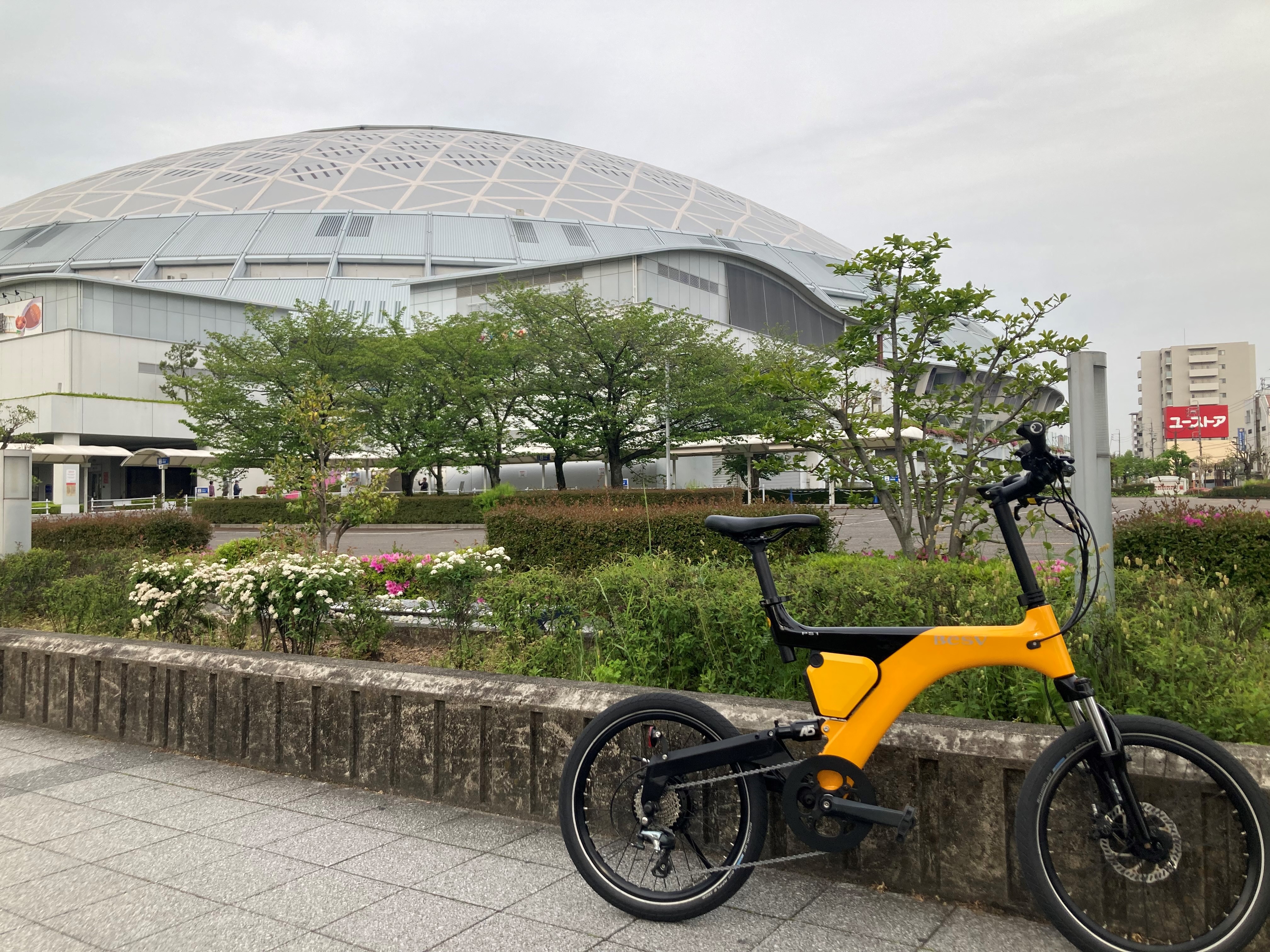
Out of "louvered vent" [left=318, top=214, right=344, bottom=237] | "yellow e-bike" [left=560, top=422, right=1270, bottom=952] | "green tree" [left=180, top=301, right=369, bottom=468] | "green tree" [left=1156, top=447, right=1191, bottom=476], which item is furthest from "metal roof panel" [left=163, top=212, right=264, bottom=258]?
"green tree" [left=1156, top=447, right=1191, bottom=476]

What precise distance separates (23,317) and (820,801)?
208 ft

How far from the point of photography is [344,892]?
3.04m

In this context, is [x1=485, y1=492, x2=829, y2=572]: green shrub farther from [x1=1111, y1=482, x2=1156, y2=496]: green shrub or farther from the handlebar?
[x1=1111, y1=482, x2=1156, y2=496]: green shrub

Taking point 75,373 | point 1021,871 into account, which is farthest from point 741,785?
point 75,373

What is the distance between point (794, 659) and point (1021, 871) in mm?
914

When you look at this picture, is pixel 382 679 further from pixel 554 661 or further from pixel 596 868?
pixel 596 868

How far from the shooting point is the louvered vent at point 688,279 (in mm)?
43125

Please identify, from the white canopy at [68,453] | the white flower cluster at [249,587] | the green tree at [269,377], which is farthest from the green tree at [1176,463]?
the white flower cluster at [249,587]

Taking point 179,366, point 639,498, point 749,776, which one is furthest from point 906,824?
point 179,366

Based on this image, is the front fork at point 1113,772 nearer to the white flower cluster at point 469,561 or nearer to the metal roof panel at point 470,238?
the white flower cluster at point 469,561

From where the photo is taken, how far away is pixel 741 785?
2.82m

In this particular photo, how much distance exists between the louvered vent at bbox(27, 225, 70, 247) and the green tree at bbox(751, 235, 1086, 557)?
248 feet

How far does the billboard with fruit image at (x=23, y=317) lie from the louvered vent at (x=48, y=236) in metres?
15.5

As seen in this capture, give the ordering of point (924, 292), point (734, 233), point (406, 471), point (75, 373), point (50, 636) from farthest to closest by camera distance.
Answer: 1. point (734, 233)
2. point (75, 373)
3. point (406, 471)
4. point (924, 292)
5. point (50, 636)
